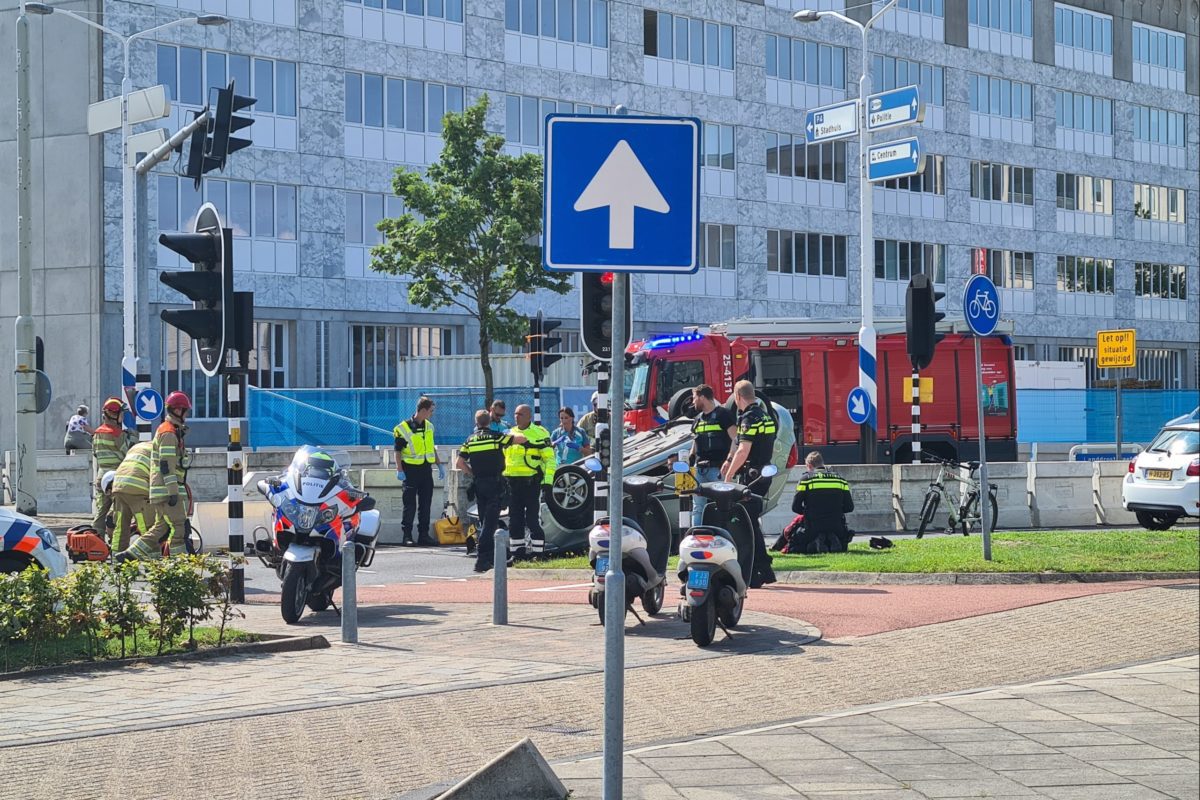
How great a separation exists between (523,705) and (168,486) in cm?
714

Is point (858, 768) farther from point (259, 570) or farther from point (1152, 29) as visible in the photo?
point (1152, 29)

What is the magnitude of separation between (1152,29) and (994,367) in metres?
38.5

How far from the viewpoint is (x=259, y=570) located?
19219mm

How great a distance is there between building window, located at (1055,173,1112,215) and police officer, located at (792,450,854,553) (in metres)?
47.0

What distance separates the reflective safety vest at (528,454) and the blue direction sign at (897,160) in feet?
40.2

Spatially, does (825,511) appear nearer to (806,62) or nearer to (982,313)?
(982,313)

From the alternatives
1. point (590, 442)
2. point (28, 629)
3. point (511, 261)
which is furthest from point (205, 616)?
point (511, 261)

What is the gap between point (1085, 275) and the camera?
63.1m

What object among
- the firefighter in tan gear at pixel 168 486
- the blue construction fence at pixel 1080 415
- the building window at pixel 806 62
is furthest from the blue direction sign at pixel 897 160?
the building window at pixel 806 62

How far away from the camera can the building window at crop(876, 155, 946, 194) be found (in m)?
56.5

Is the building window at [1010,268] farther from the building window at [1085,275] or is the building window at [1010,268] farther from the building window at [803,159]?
the building window at [803,159]

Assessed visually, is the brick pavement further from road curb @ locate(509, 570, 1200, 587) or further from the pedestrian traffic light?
the pedestrian traffic light

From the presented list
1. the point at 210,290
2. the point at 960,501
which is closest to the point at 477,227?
the point at 960,501

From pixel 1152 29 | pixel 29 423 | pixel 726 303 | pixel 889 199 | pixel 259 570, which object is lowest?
pixel 259 570
